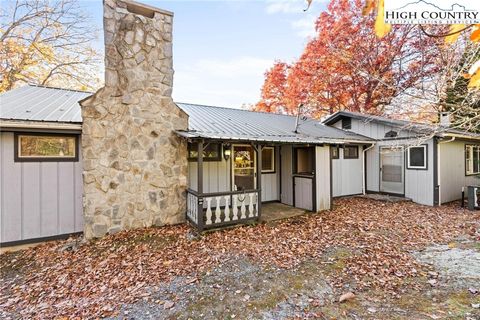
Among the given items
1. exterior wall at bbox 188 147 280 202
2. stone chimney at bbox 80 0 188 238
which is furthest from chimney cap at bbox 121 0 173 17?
exterior wall at bbox 188 147 280 202

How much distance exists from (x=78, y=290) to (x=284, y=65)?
19310 millimetres

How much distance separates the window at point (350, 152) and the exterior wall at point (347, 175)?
0.15 metres

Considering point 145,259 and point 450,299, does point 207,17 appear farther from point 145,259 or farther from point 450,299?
point 450,299

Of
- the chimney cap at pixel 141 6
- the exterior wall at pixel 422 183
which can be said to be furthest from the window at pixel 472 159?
the chimney cap at pixel 141 6

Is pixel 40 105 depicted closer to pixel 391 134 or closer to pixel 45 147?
pixel 45 147

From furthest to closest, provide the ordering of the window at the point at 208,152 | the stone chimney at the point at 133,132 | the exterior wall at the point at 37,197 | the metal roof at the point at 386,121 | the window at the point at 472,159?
the window at the point at 472,159, the metal roof at the point at 386,121, the window at the point at 208,152, the stone chimney at the point at 133,132, the exterior wall at the point at 37,197

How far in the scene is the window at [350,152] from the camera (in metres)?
10.3

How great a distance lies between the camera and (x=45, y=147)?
518cm

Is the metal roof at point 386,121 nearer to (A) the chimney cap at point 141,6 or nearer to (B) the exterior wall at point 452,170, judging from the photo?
(B) the exterior wall at point 452,170

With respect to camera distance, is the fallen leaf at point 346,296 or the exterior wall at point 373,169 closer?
the fallen leaf at point 346,296

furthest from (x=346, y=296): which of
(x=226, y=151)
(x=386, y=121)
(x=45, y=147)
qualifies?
(x=386, y=121)

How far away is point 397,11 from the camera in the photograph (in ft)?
9.56

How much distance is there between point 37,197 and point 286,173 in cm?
713

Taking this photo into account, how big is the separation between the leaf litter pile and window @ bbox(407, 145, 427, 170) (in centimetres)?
253
